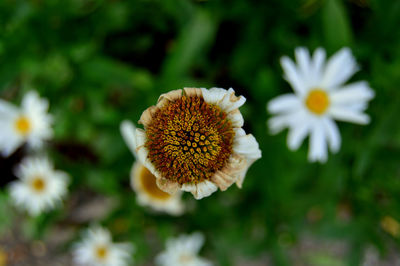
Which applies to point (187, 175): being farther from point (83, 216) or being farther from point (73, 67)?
point (83, 216)

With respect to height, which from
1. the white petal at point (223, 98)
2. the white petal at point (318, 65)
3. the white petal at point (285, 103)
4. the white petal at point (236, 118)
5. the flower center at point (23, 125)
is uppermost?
the flower center at point (23, 125)

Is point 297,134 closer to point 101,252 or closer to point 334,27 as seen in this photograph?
point 334,27

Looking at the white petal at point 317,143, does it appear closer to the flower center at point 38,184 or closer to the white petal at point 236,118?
the white petal at point 236,118

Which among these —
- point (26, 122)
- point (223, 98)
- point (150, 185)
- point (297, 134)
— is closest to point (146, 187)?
point (150, 185)

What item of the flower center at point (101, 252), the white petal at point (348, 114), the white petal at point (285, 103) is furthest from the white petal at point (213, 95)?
the flower center at point (101, 252)

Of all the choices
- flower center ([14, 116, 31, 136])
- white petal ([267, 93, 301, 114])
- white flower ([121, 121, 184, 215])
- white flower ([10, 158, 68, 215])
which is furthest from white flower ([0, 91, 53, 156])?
white petal ([267, 93, 301, 114])

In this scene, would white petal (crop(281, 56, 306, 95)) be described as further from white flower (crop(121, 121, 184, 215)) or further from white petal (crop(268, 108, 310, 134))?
white flower (crop(121, 121, 184, 215))
